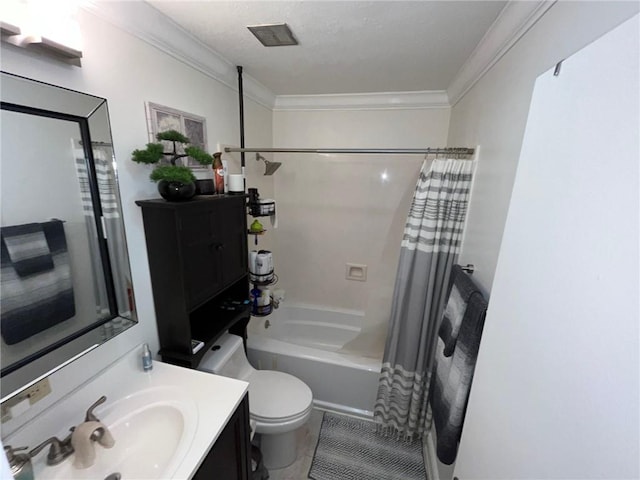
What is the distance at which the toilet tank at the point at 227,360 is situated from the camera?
4.69 ft

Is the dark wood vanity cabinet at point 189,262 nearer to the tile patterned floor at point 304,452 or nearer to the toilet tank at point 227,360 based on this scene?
the toilet tank at point 227,360

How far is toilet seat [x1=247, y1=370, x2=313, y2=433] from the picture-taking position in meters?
1.49

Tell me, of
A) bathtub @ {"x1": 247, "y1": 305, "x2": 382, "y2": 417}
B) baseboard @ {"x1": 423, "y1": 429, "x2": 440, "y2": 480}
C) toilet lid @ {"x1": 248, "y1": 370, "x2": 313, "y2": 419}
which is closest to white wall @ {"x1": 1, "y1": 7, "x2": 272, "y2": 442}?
toilet lid @ {"x1": 248, "y1": 370, "x2": 313, "y2": 419}

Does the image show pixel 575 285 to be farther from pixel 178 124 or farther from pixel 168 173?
pixel 178 124

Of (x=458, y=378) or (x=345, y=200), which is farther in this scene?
(x=345, y=200)

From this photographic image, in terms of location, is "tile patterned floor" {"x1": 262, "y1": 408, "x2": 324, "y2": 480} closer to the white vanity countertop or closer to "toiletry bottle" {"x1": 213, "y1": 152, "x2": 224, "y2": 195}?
the white vanity countertop

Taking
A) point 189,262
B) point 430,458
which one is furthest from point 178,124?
point 430,458

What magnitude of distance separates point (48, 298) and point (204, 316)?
0.77 metres

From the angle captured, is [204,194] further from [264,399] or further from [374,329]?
[374,329]

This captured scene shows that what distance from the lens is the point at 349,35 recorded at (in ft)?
4.12

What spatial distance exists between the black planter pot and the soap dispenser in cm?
88

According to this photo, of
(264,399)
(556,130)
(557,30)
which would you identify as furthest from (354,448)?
(557,30)

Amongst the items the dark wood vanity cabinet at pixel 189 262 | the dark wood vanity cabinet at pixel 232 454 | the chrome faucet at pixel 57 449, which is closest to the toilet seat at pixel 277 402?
the dark wood vanity cabinet at pixel 232 454

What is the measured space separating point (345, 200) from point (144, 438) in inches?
84.7
